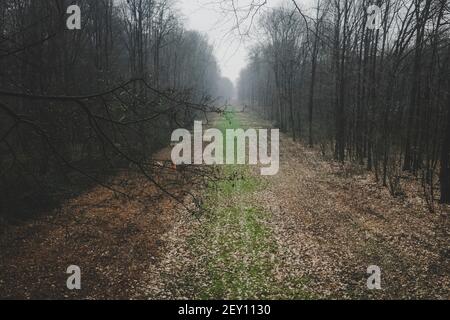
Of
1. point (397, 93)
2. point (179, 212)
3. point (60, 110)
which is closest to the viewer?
point (60, 110)

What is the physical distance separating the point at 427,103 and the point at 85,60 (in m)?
17.1

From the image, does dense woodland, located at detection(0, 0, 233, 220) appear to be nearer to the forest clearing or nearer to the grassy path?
the forest clearing

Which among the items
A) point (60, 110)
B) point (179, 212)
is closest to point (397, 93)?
point (179, 212)

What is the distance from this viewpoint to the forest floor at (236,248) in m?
8.09

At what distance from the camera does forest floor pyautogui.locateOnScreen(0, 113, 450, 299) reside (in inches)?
319

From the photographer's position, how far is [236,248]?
10.2 metres

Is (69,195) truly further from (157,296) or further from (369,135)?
→ (369,135)

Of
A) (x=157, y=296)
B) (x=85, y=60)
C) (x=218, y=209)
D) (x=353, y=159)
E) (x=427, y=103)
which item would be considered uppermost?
(x=85, y=60)

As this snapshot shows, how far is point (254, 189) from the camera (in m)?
16.8

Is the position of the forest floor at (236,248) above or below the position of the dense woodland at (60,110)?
below

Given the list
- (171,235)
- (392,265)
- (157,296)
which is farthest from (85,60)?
(392,265)

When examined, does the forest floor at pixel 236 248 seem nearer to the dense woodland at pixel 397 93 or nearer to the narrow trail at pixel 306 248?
the narrow trail at pixel 306 248

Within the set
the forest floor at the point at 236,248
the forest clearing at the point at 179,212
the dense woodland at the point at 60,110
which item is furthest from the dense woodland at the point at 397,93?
the dense woodland at the point at 60,110

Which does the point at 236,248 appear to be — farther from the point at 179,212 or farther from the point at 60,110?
the point at 60,110
